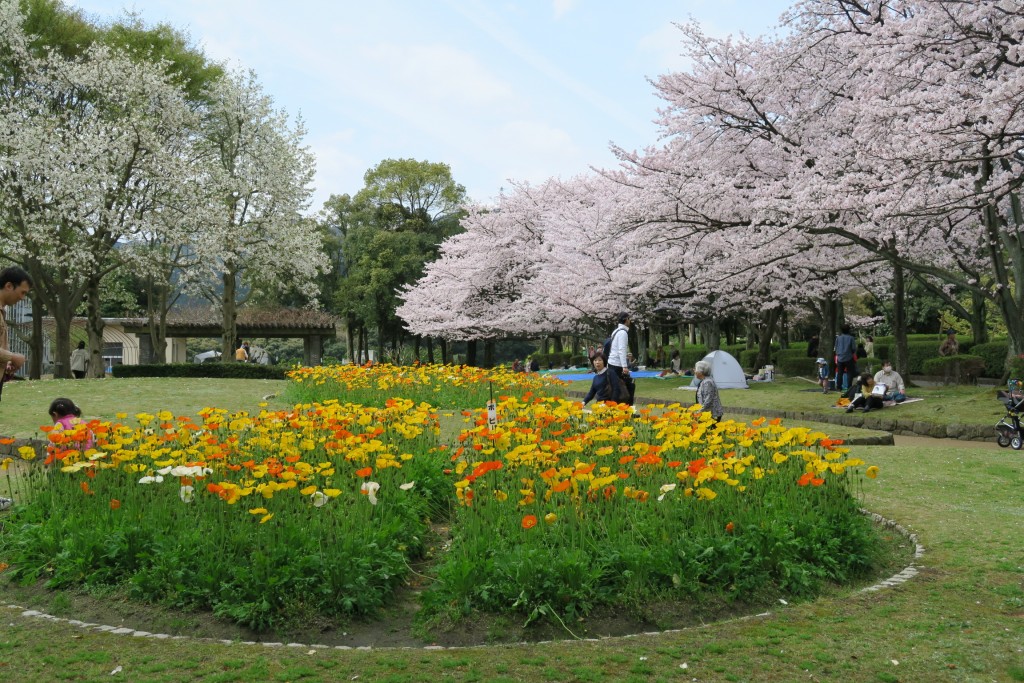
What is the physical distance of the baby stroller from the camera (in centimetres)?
1237

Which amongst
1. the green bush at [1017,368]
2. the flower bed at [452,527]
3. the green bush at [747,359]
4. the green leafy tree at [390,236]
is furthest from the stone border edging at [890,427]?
the green leafy tree at [390,236]

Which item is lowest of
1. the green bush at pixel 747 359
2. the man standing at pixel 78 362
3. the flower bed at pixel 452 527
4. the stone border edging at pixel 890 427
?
the stone border edging at pixel 890 427

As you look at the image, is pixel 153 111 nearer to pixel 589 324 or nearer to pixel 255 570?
pixel 589 324

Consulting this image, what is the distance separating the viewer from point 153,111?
30.4 m

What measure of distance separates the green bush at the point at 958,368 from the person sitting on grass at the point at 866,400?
8.02 metres

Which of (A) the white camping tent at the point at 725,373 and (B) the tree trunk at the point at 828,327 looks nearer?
(A) the white camping tent at the point at 725,373

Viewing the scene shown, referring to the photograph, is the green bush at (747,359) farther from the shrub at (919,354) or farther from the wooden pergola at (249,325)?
the wooden pergola at (249,325)

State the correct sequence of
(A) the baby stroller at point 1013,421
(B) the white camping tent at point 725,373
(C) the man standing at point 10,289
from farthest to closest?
(B) the white camping tent at point 725,373
(A) the baby stroller at point 1013,421
(C) the man standing at point 10,289

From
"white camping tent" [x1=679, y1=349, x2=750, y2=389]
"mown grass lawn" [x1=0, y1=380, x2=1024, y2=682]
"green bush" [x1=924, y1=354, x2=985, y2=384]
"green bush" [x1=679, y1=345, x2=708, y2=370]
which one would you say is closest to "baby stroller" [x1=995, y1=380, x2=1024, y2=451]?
"mown grass lawn" [x1=0, y1=380, x2=1024, y2=682]

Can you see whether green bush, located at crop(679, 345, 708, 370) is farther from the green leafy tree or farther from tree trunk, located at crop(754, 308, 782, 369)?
the green leafy tree

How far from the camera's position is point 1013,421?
41.1ft

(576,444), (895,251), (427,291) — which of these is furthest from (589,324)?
(576,444)

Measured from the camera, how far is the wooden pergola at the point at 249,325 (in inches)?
1828

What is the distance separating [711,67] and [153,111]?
795 inches
